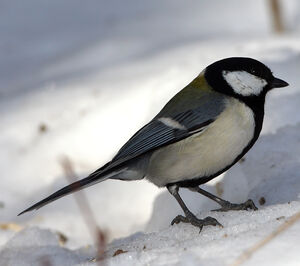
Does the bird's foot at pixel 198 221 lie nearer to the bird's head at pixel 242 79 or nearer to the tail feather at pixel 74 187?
the tail feather at pixel 74 187

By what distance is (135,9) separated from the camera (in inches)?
274

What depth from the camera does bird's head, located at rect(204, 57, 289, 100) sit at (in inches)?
135

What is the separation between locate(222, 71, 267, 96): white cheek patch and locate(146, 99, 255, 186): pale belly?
0.08 m

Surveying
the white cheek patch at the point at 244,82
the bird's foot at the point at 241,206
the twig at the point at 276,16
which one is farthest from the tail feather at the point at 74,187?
the twig at the point at 276,16

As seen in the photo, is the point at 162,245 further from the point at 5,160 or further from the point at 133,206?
the point at 5,160

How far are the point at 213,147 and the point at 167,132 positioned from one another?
0.25 metres

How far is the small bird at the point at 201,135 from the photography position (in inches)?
130

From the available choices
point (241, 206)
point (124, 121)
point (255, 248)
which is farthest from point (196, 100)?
point (124, 121)

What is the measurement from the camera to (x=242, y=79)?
11.3 feet

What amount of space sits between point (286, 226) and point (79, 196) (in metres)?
2.11

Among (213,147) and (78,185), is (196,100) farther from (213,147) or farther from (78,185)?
(78,185)

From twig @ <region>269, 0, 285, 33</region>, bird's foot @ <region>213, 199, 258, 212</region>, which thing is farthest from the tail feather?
twig @ <region>269, 0, 285, 33</region>

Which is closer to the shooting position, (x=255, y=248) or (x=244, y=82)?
(x=255, y=248)

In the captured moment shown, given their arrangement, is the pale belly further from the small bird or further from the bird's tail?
the bird's tail
